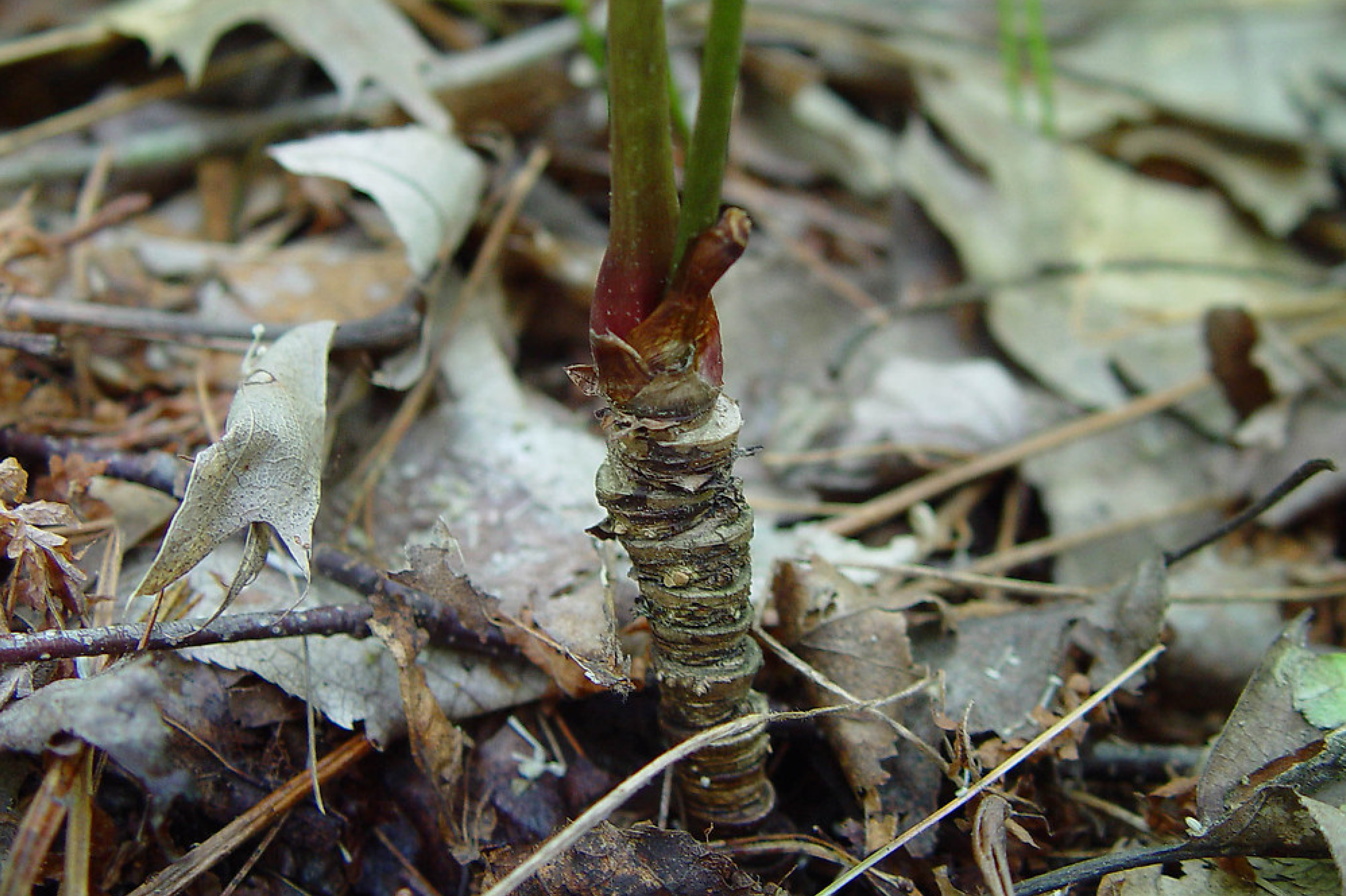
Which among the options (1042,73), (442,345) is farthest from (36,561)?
(1042,73)

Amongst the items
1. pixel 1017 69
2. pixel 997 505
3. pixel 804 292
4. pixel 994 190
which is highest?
pixel 1017 69

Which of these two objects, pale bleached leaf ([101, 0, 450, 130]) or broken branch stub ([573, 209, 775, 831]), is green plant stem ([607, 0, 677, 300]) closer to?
broken branch stub ([573, 209, 775, 831])

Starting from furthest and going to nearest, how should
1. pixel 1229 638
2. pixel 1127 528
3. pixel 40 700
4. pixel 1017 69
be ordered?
1. pixel 1017 69
2. pixel 1127 528
3. pixel 1229 638
4. pixel 40 700

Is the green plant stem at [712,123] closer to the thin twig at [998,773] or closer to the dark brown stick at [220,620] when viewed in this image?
the dark brown stick at [220,620]

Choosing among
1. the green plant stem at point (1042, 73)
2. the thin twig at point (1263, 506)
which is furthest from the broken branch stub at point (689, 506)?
the green plant stem at point (1042, 73)

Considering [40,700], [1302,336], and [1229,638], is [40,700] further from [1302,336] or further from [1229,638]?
[1302,336]

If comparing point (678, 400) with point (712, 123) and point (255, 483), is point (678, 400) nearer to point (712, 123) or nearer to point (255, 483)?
point (712, 123)

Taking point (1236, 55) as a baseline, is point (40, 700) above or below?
below

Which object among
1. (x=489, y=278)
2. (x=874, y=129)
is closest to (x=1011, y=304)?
(x=874, y=129)

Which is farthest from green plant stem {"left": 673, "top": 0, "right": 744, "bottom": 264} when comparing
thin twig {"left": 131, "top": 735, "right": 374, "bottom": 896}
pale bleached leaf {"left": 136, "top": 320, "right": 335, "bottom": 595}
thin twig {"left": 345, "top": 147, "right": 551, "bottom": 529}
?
thin twig {"left": 345, "top": 147, "right": 551, "bottom": 529}
